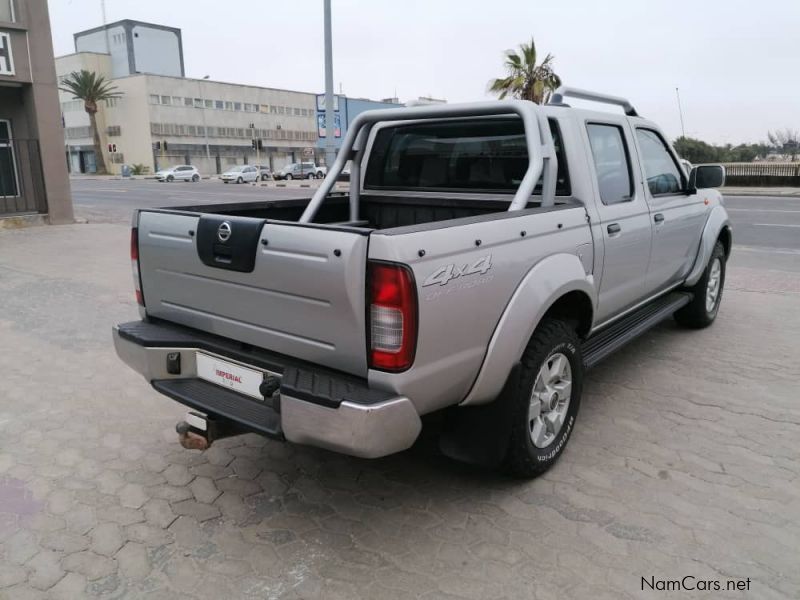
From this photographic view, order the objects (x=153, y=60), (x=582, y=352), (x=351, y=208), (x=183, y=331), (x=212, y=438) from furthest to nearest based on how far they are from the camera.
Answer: (x=153, y=60)
(x=351, y=208)
(x=582, y=352)
(x=183, y=331)
(x=212, y=438)

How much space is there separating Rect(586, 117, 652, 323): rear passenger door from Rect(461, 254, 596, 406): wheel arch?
529mm

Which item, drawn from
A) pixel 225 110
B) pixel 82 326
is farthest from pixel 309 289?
pixel 225 110

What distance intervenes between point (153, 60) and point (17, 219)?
2896 inches

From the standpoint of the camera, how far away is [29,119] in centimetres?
1432

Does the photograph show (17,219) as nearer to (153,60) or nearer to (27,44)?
(27,44)

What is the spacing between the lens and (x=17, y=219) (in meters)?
14.1

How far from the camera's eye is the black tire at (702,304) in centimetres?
561

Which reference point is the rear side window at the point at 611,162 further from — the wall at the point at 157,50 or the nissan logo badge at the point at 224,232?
the wall at the point at 157,50

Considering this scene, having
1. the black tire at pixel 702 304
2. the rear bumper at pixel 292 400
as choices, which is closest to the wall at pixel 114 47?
the black tire at pixel 702 304

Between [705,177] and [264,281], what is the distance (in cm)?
394

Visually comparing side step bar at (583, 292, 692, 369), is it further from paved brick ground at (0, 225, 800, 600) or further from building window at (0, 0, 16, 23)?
building window at (0, 0, 16, 23)

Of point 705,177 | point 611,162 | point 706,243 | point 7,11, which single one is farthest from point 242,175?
point 611,162

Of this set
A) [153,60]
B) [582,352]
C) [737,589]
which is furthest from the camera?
[153,60]

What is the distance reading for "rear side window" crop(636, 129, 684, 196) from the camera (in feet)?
14.9
